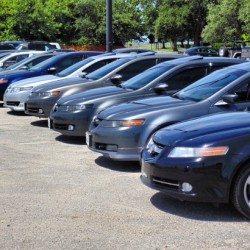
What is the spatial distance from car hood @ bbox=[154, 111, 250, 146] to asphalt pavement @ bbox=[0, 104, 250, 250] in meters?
0.77

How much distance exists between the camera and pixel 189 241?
15.6 feet

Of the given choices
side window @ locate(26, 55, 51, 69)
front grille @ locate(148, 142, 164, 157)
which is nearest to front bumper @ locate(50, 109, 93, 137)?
front grille @ locate(148, 142, 164, 157)

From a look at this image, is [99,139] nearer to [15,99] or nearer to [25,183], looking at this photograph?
[25,183]

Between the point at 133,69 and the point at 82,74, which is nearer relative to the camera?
the point at 133,69

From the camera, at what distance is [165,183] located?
5434 mm

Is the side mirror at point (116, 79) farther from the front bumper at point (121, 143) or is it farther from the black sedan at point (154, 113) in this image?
the front bumper at point (121, 143)

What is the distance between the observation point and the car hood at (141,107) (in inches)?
298

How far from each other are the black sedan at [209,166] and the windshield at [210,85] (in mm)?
2342

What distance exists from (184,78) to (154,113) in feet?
6.95

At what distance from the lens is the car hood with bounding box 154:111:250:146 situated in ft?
17.6

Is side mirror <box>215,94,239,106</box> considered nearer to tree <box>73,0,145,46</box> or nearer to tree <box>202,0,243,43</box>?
tree <box>202,0,243,43</box>

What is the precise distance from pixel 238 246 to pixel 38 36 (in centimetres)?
4237

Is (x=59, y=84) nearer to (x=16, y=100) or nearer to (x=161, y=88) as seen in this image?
(x=16, y=100)

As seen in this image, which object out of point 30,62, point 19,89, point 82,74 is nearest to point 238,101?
point 82,74
